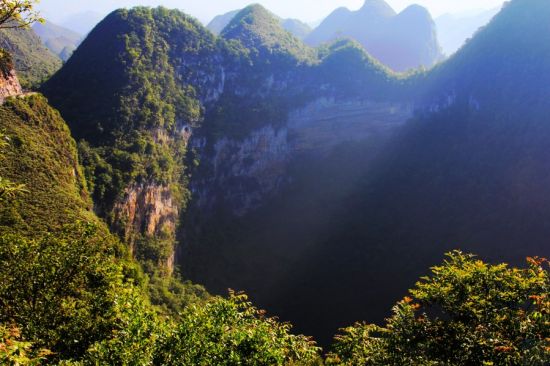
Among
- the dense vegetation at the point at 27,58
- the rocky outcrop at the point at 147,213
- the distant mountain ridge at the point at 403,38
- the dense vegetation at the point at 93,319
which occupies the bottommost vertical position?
the rocky outcrop at the point at 147,213

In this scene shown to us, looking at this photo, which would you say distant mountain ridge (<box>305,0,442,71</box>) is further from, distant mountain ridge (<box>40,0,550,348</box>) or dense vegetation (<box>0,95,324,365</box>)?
dense vegetation (<box>0,95,324,365</box>)

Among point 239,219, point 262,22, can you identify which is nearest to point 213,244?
point 239,219

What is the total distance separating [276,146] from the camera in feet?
263

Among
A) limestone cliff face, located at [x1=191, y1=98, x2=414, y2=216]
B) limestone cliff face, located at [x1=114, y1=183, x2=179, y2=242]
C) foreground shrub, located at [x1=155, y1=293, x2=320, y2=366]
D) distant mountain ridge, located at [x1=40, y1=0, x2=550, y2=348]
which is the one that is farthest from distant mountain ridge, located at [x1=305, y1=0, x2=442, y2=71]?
foreground shrub, located at [x1=155, y1=293, x2=320, y2=366]

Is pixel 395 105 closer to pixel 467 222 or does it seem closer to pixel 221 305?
pixel 467 222

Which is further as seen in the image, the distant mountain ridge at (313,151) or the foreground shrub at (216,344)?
the distant mountain ridge at (313,151)

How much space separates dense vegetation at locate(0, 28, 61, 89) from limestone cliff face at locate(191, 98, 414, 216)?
29.4 metres

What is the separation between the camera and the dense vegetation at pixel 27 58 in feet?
224

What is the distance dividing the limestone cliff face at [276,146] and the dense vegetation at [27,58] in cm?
2938

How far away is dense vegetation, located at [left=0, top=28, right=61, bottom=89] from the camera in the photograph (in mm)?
68325

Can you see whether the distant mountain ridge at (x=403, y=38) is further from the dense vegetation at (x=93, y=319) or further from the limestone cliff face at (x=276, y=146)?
the dense vegetation at (x=93, y=319)

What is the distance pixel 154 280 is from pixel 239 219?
29074 mm

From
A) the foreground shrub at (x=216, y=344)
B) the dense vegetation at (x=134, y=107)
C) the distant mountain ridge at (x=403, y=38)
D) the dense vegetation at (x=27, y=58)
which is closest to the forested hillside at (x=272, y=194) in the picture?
the foreground shrub at (x=216, y=344)

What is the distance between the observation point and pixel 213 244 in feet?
215
